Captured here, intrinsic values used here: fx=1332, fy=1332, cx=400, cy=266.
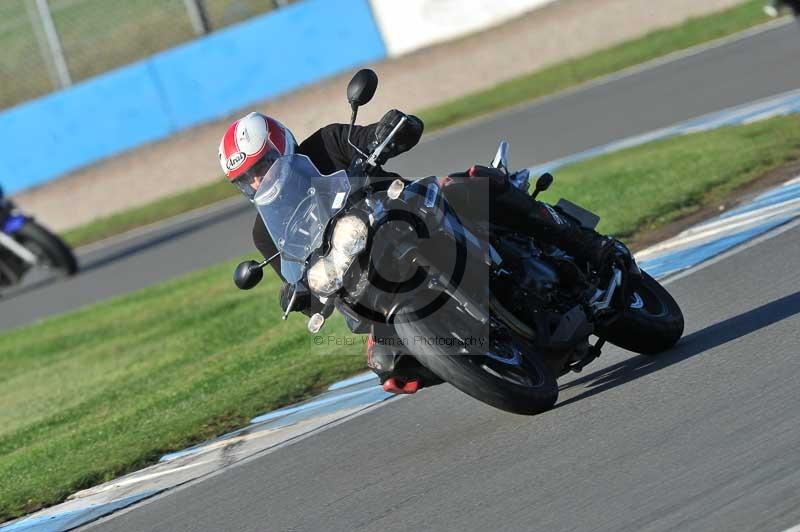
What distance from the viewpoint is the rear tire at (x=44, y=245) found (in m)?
16.2

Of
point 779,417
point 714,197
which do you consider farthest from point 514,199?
point 714,197

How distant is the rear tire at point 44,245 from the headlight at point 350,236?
454 inches

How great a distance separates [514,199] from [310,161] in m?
1.00

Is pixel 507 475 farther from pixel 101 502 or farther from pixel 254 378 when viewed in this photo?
pixel 254 378

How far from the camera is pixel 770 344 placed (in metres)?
6.00

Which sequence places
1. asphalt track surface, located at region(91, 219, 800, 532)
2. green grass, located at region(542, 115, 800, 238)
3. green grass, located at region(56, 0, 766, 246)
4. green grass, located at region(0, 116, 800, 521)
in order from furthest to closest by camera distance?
green grass, located at region(56, 0, 766, 246) → green grass, located at region(542, 115, 800, 238) → green grass, located at region(0, 116, 800, 521) → asphalt track surface, located at region(91, 219, 800, 532)

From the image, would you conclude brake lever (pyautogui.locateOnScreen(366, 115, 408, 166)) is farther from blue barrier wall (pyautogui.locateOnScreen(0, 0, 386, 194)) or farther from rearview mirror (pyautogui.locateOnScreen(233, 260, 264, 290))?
blue barrier wall (pyautogui.locateOnScreen(0, 0, 386, 194))

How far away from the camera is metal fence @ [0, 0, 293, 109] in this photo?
22.4 metres

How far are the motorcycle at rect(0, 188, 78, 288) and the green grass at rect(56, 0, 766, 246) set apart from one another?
12.4 ft

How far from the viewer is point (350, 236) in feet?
17.9

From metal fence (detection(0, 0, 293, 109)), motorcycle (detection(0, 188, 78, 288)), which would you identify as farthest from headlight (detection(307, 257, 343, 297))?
metal fence (detection(0, 0, 293, 109))

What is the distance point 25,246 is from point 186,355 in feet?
20.9

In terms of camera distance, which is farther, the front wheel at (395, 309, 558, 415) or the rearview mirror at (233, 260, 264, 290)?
the rearview mirror at (233, 260, 264, 290)

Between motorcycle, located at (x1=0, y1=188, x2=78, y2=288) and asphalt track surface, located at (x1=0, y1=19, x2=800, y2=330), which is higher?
motorcycle, located at (x1=0, y1=188, x2=78, y2=288)
